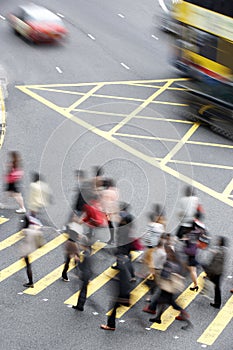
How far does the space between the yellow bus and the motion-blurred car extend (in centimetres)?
788

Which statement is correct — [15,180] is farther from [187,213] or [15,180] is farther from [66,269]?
[187,213]

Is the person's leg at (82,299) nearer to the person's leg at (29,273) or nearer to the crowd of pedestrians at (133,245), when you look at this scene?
the crowd of pedestrians at (133,245)

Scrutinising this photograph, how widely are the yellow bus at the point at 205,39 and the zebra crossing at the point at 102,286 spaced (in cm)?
943

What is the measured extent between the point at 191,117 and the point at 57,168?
656 cm

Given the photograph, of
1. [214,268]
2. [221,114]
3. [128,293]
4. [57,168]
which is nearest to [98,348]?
[128,293]

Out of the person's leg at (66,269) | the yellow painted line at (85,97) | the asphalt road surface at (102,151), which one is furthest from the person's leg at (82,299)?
the yellow painted line at (85,97)

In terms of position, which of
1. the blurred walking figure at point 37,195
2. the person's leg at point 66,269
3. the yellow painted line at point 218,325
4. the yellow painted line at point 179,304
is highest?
the blurred walking figure at point 37,195

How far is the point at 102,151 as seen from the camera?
29.5 meters

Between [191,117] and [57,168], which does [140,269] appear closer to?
[57,168]

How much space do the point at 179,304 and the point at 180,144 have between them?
10.6 m

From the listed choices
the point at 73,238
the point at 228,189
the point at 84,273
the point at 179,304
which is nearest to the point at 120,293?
the point at 84,273

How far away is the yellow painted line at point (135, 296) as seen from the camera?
20147 mm

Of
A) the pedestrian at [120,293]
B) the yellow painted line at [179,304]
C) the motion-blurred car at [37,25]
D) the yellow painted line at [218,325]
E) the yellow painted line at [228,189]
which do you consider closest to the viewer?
the pedestrian at [120,293]

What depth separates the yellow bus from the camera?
2919cm
